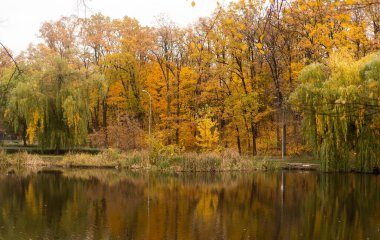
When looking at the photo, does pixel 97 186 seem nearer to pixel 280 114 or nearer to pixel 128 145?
pixel 128 145

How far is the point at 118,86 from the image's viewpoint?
132 feet

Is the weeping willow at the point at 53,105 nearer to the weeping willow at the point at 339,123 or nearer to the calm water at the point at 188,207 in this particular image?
the calm water at the point at 188,207

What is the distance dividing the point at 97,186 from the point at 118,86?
2098cm

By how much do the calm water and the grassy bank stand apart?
3.07 m

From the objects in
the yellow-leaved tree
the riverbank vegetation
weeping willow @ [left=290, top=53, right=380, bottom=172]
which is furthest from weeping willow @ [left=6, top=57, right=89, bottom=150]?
weeping willow @ [left=290, top=53, right=380, bottom=172]

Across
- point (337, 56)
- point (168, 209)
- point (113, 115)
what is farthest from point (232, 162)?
point (113, 115)

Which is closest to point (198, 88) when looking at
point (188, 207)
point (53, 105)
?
point (53, 105)

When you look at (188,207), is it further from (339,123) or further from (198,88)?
(198,88)

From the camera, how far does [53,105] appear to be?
31391 millimetres

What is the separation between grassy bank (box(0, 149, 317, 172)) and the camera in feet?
89.4

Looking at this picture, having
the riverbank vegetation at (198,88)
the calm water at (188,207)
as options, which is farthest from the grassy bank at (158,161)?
the calm water at (188,207)

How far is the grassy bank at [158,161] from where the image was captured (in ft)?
89.4

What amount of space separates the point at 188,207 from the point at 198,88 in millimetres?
22718

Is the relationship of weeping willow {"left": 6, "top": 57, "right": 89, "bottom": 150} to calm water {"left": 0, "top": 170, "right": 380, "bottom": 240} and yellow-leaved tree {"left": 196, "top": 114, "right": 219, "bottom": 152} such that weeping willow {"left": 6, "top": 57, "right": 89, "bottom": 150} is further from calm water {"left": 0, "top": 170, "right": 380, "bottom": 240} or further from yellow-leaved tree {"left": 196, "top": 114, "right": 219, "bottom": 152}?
yellow-leaved tree {"left": 196, "top": 114, "right": 219, "bottom": 152}
